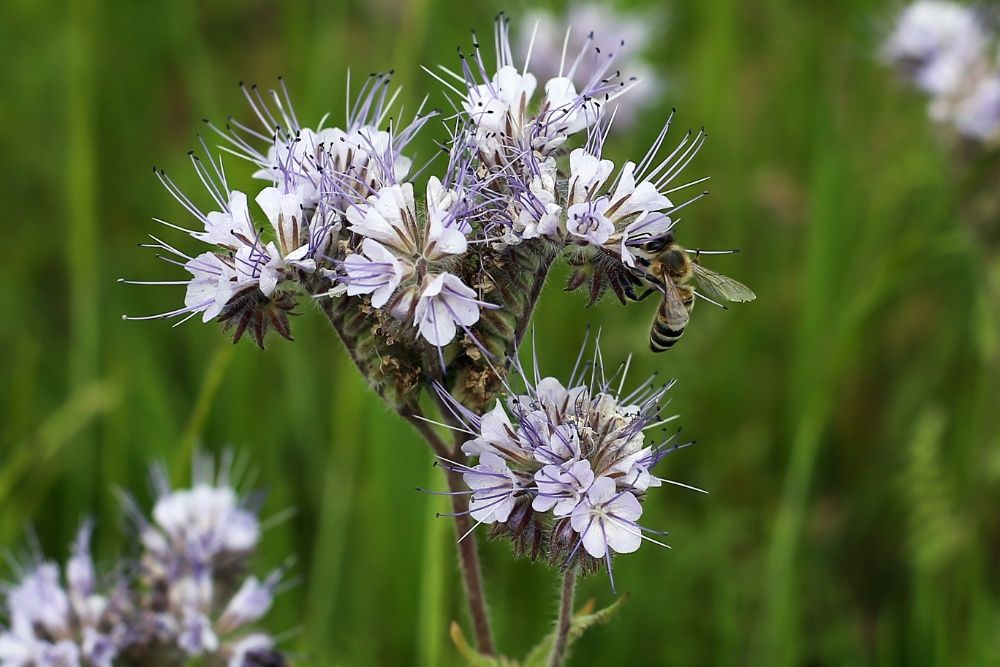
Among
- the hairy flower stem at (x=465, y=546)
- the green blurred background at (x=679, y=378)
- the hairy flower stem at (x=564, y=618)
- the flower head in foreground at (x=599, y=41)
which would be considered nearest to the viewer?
the hairy flower stem at (x=564, y=618)

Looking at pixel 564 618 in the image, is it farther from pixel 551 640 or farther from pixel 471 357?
pixel 471 357

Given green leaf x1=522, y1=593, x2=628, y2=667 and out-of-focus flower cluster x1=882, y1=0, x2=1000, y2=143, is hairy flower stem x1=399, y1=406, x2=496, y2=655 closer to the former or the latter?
green leaf x1=522, y1=593, x2=628, y2=667

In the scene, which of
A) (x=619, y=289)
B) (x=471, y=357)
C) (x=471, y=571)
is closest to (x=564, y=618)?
(x=471, y=571)

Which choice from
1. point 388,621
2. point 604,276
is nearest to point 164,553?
point 388,621

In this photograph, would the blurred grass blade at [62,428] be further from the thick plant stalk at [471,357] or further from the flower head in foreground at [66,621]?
the thick plant stalk at [471,357]

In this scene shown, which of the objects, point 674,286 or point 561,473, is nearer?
point 561,473

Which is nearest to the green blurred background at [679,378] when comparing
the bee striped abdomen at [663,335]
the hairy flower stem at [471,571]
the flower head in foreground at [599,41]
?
the flower head in foreground at [599,41]
